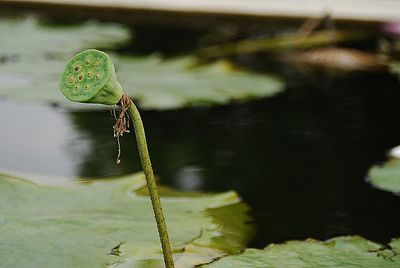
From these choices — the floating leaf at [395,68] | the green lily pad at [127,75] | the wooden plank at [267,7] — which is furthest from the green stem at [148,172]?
the wooden plank at [267,7]

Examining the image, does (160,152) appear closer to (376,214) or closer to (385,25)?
(376,214)

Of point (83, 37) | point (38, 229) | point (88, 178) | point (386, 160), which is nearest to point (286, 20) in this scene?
point (83, 37)

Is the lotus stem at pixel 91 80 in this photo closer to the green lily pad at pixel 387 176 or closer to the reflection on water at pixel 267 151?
the reflection on water at pixel 267 151

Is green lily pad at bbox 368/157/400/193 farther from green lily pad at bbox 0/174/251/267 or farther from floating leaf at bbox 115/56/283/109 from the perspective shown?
floating leaf at bbox 115/56/283/109

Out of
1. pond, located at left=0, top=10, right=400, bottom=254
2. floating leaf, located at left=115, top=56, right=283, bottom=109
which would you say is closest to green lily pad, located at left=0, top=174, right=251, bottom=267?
pond, located at left=0, top=10, right=400, bottom=254

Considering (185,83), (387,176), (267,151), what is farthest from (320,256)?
(185,83)

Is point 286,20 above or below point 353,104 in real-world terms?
above

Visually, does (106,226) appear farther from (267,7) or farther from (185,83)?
(267,7)
